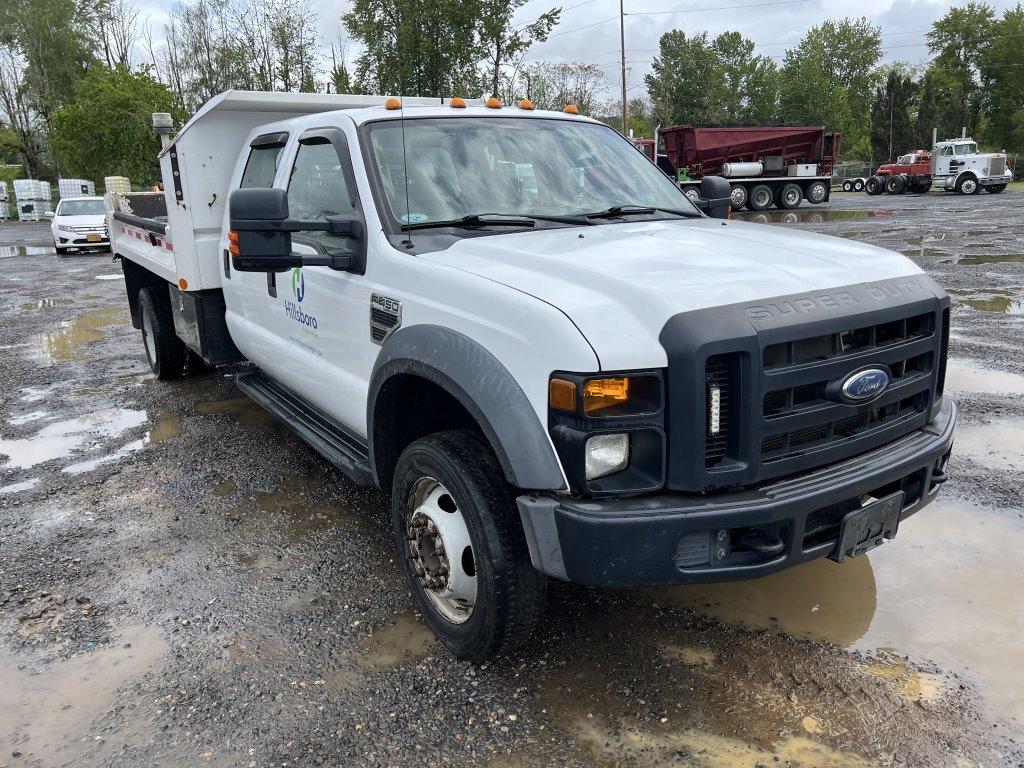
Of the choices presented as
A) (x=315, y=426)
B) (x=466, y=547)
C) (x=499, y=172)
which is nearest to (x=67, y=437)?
(x=315, y=426)

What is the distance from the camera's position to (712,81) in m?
79.2

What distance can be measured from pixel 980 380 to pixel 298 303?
533cm

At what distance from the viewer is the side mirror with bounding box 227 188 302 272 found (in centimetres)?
306

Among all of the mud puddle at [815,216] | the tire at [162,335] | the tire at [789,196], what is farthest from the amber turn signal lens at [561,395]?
Answer: the tire at [789,196]

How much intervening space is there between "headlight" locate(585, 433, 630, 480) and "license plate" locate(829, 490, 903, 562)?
78 cm

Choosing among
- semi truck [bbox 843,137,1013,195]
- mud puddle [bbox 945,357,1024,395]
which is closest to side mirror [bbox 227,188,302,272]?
mud puddle [bbox 945,357,1024,395]

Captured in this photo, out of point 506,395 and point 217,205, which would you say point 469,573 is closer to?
point 506,395

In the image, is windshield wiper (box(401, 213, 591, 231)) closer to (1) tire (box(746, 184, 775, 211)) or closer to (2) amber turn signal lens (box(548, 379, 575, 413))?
(2) amber turn signal lens (box(548, 379, 575, 413))

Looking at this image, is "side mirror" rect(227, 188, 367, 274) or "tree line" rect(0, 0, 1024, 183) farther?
"tree line" rect(0, 0, 1024, 183)

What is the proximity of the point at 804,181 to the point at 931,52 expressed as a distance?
66.5 meters

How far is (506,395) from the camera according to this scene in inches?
104

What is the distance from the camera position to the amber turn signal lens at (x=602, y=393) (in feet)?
8.17

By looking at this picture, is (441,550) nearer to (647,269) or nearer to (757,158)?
(647,269)

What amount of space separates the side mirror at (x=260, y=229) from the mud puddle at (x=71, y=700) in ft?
5.32
